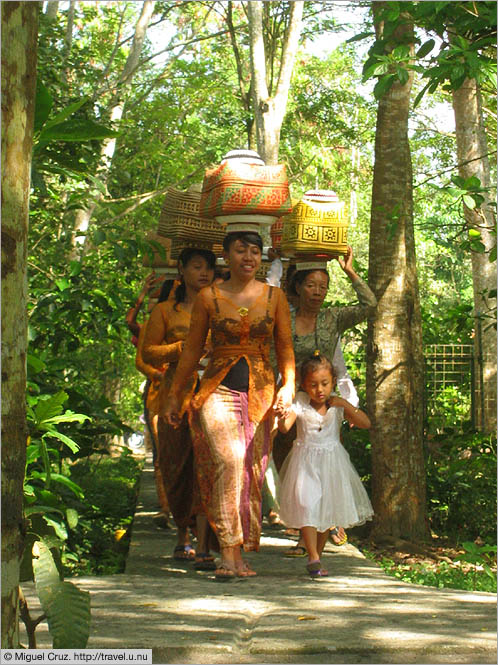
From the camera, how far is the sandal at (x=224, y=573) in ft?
19.9

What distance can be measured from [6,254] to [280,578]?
13.3ft

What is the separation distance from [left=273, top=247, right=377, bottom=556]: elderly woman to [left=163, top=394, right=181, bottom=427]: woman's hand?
1.09 metres

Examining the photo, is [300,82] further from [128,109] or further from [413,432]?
[413,432]

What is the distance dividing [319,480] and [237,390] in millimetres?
884

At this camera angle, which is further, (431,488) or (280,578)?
(431,488)

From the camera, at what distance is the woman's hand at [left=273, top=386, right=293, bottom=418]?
6215 millimetres

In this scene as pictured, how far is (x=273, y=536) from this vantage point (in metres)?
8.31

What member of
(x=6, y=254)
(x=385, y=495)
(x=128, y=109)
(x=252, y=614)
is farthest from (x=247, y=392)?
(x=128, y=109)

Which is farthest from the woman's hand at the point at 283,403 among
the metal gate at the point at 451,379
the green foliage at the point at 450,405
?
the metal gate at the point at 451,379

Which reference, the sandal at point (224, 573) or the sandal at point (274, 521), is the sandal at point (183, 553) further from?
the sandal at point (274, 521)

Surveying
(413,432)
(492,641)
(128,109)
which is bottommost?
(492,641)

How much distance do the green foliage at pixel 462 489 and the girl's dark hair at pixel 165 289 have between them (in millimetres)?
3152

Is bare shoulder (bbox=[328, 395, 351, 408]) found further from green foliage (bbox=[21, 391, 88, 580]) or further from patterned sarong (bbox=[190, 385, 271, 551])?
green foliage (bbox=[21, 391, 88, 580])

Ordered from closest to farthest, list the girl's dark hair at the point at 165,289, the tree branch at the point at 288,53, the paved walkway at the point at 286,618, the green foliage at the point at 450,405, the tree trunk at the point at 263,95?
the paved walkway at the point at 286,618 → the girl's dark hair at the point at 165,289 → the green foliage at the point at 450,405 → the tree trunk at the point at 263,95 → the tree branch at the point at 288,53
